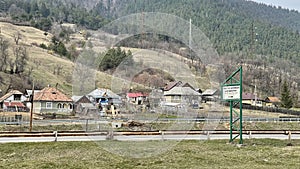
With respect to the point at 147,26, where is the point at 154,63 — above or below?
below

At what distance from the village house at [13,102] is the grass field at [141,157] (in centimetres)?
4849

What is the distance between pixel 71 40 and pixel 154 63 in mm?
156285

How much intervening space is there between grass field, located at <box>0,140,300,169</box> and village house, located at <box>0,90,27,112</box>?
159 feet

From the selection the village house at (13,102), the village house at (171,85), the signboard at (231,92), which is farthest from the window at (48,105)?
the village house at (171,85)

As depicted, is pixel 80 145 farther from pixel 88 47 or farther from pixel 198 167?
pixel 198 167

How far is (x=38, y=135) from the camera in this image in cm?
2834

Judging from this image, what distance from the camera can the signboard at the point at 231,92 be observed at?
2645cm

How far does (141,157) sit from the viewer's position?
18328 millimetres

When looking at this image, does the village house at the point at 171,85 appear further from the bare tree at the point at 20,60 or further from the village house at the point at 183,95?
the bare tree at the point at 20,60

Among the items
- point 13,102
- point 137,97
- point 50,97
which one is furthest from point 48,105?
point 137,97

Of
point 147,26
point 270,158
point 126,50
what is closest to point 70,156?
point 126,50

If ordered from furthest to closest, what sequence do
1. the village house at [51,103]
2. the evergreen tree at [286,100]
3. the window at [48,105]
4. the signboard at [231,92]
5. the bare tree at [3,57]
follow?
the bare tree at [3,57] < the evergreen tree at [286,100] < the window at [48,105] < the village house at [51,103] < the signboard at [231,92]

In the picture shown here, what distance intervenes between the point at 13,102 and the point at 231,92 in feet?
181

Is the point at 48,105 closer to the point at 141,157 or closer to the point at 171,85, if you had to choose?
the point at 141,157
